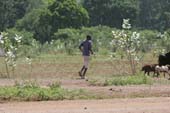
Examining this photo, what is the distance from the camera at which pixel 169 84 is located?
18625mm

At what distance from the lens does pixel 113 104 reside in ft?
45.9

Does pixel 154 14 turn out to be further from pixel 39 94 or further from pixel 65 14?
pixel 39 94

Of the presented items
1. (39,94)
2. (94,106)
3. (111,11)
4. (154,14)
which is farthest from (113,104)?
(154,14)

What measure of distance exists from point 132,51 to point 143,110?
11400mm

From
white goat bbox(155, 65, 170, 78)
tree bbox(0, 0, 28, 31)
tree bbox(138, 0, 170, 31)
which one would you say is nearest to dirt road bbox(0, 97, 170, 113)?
white goat bbox(155, 65, 170, 78)

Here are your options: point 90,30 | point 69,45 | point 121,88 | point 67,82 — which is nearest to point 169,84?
point 121,88

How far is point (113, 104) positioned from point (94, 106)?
0.60 m

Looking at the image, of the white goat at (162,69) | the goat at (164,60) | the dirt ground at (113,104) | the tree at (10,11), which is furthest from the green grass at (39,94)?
the tree at (10,11)

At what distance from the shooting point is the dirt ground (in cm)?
1299

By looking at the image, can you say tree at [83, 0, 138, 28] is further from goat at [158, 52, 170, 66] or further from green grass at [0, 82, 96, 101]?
green grass at [0, 82, 96, 101]

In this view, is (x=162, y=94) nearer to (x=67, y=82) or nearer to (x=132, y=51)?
(x=67, y=82)

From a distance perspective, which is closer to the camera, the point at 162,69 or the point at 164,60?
the point at 162,69

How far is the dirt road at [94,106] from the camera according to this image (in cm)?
1290

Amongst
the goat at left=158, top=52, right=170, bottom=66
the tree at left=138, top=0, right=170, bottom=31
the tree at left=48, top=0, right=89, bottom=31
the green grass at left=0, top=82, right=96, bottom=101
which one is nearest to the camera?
the green grass at left=0, top=82, right=96, bottom=101
